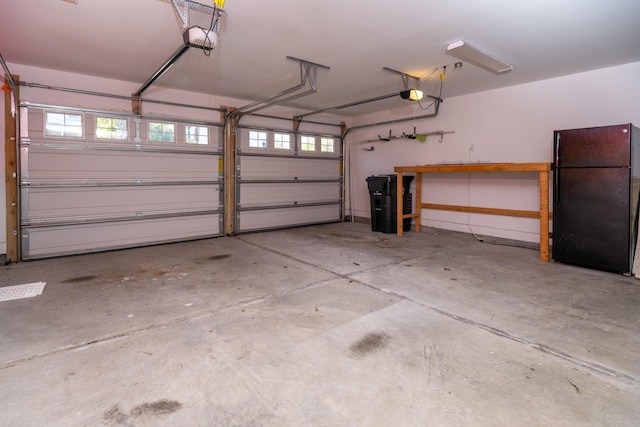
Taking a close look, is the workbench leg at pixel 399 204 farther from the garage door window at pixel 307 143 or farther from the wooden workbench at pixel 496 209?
the garage door window at pixel 307 143

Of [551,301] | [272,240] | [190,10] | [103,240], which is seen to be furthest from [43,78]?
[551,301]

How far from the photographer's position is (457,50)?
3.77m

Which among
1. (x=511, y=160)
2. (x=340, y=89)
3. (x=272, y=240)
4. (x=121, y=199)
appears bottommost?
(x=272, y=240)

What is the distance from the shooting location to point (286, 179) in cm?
714

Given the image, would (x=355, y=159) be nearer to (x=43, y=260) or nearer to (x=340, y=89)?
(x=340, y=89)

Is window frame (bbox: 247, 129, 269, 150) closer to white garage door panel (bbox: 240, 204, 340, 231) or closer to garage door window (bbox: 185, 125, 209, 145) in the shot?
garage door window (bbox: 185, 125, 209, 145)

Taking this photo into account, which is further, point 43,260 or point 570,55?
point 43,260

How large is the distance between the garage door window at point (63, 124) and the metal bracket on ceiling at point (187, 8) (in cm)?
308

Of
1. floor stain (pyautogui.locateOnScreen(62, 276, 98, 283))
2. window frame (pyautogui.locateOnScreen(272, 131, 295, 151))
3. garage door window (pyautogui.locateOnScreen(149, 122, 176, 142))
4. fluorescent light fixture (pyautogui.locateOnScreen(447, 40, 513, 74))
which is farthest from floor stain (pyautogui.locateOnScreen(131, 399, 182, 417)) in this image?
window frame (pyautogui.locateOnScreen(272, 131, 295, 151))

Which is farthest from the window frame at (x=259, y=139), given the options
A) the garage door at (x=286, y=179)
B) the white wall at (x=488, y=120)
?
the white wall at (x=488, y=120)

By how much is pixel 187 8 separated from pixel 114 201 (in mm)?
3489

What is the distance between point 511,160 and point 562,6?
2.92 m

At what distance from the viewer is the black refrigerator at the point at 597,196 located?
3734 millimetres

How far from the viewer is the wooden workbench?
4391 mm
